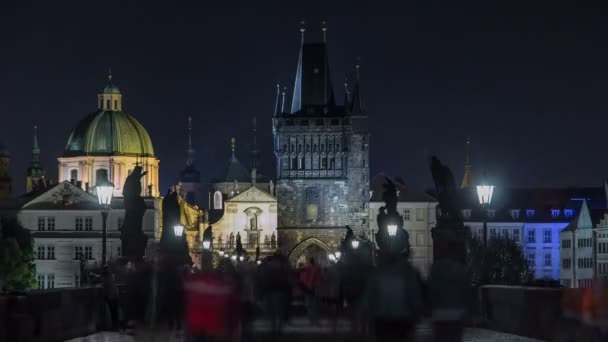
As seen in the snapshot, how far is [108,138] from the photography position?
178250 mm

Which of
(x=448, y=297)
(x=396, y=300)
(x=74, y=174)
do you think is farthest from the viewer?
(x=74, y=174)

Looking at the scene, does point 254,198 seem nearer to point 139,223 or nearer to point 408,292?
point 139,223

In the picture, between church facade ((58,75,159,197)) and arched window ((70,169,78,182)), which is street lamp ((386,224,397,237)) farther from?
arched window ((70,169,78,182))

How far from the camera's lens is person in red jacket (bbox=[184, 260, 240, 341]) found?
74.7 ft

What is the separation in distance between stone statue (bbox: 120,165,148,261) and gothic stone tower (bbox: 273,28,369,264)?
110181mm

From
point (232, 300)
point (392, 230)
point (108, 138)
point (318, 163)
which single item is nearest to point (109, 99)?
point (108, 138)

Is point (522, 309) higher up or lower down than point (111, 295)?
lower down

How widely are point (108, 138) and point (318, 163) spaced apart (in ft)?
98.7

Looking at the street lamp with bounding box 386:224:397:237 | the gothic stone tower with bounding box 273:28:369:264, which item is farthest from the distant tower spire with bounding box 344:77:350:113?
the street lamp with bounding box 386:224:397:237

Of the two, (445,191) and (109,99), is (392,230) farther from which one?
(109,99)

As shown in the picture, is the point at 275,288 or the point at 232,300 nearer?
the point at 232,300

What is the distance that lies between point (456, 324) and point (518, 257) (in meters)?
111

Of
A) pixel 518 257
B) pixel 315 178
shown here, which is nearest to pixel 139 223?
pixel 518 257

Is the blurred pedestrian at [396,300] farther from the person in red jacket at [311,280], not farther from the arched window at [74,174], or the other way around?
the arched window at [74,174]
